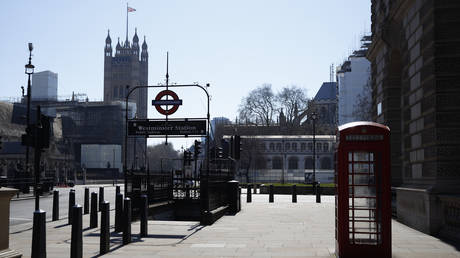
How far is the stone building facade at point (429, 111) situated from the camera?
12969 mm

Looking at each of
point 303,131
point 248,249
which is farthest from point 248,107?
point 248,249

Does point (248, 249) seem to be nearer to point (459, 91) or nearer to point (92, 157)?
point (459, 91)

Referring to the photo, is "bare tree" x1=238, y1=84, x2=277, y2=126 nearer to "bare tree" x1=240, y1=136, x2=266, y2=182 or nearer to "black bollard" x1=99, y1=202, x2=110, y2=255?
"bare tree" x1=240, y1=136, x2=266, y2=182

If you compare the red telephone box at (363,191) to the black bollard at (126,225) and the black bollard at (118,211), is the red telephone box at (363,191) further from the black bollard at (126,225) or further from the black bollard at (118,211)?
the black bollard at (118,211)

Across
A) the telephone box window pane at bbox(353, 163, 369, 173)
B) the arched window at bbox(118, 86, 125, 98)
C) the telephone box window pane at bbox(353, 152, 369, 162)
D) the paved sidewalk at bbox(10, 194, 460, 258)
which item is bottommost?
the paved sidewalk at bbox(10, 194, 460, 258)

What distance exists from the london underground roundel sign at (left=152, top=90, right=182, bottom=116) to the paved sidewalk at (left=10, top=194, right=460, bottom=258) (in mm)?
4223

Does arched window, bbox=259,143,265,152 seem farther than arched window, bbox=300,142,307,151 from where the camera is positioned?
No

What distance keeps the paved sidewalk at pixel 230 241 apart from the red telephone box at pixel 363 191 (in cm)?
87

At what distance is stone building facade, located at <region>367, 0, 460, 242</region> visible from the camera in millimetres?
12969

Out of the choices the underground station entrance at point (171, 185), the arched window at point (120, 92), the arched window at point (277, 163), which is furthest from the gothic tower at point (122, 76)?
the underground station entrance at point (171, 185)

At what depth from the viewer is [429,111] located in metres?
13.7

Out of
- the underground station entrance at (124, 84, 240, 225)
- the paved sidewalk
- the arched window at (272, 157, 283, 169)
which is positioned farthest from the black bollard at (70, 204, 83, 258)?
the arched window at (272, 157, 283, 169)

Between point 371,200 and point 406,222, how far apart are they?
286 inches

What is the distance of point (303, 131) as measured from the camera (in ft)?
391
